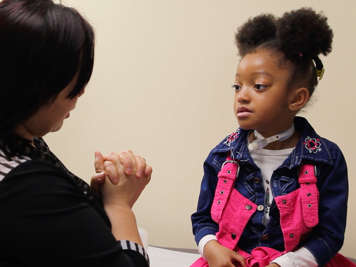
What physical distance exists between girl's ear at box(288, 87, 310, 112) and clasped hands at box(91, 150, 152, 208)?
44 cm

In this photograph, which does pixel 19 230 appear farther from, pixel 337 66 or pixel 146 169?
pixel 337 66

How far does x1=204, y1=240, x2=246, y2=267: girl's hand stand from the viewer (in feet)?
3.41

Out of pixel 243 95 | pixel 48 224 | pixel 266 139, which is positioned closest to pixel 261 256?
pixel 266 139

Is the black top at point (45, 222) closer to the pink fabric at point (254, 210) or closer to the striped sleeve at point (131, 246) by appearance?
the striped sleeve at point (131, 246)

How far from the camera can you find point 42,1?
2.25 ft

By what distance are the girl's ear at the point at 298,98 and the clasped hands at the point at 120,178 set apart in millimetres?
441

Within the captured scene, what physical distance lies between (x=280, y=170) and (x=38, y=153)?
2.02 ft

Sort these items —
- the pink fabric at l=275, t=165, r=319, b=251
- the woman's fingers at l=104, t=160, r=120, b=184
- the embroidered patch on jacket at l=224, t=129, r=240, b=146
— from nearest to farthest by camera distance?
1. the woman's fingers at l=104, t=160, r=120, b=184
2. the pink fabric at l=275, t=165, r=319, b=251
3. the embroidered patch on jacket at l=224, t=129, r=240, b=146

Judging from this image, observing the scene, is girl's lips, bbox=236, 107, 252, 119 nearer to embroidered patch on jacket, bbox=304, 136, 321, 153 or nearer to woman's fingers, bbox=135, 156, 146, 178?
embroidered patch on jacket, bbox=304, 136, 321, 153

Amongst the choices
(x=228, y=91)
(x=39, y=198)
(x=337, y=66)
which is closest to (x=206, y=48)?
→ (x=228, y=91)

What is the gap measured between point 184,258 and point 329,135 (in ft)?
2.48

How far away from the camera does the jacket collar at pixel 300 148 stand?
104cm

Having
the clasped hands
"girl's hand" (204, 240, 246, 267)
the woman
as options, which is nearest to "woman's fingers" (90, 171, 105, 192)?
the clasped hands

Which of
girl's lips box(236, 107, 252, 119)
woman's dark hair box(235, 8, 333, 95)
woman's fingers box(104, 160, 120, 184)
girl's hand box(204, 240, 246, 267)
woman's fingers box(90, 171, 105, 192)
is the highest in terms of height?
woman's dark hair box(235, 8, 333, 95)
